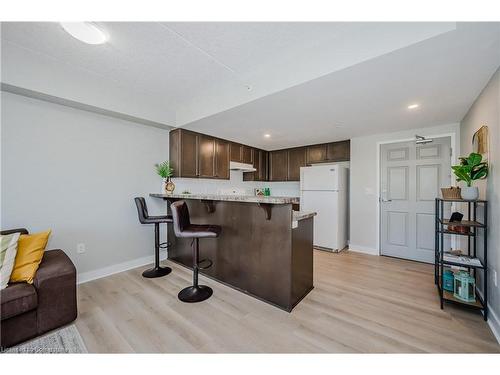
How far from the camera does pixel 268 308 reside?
6.66ft

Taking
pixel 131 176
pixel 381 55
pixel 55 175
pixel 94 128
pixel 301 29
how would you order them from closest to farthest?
1. pixel 381 55
2. pixel 301 29
3. pixel 55 175
4. pixel 94 128
5. pixel 131 176

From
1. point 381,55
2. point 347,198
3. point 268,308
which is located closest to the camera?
point 381,55

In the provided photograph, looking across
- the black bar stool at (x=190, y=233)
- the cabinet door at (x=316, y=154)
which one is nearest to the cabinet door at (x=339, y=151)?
the cabinet door at (x=316, y=154)

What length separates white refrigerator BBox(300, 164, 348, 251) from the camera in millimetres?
3791

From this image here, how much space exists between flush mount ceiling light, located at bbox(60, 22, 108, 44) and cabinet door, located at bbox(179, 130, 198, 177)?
5.70ft

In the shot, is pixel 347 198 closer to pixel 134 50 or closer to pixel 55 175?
pixel 134 50

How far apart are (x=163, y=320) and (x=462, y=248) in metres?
3.81

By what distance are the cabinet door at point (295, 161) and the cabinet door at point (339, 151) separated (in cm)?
57

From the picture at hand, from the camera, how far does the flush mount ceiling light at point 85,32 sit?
156cm

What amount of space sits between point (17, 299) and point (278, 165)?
4548mm

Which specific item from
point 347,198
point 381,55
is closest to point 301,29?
point 381,55

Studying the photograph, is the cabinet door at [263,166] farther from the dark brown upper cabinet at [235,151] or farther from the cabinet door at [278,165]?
the dark brown upper cabinet at [235,151]

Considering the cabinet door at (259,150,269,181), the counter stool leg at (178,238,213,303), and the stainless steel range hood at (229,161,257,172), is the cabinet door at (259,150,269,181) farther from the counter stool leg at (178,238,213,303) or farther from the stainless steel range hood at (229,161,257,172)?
the counter stool leg at (178,238,213,303)

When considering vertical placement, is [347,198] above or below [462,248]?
above
